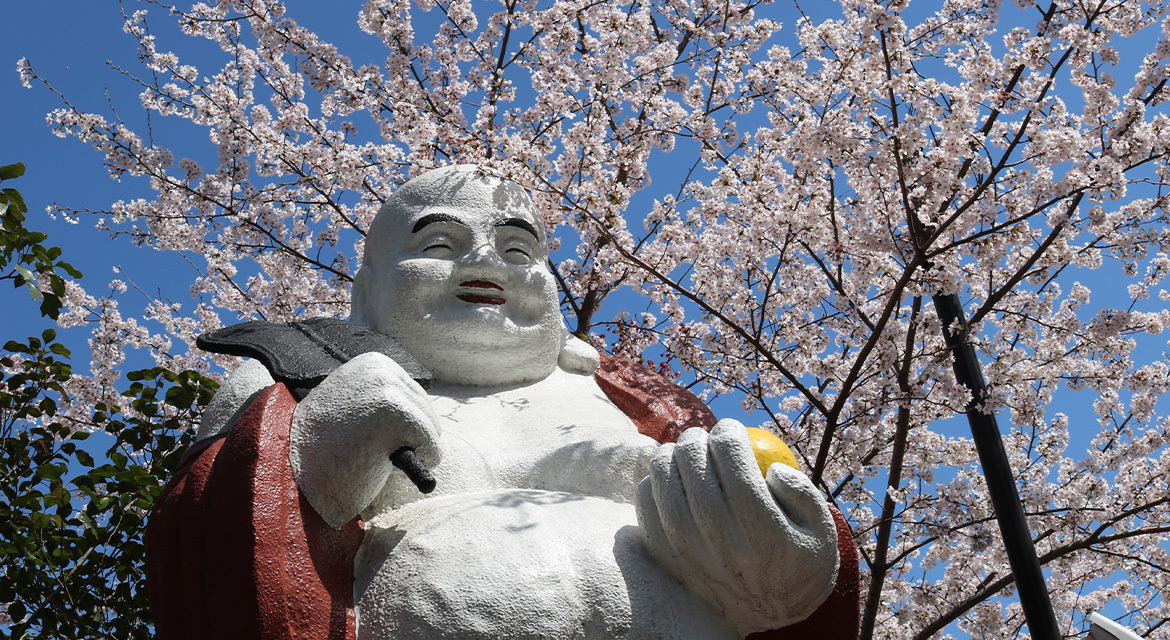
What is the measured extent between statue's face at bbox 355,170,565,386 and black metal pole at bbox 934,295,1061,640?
2.79 meters

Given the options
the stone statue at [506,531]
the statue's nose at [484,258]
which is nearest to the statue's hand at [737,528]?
the stone statue at [506,531]

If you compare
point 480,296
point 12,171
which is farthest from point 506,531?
point 12,171

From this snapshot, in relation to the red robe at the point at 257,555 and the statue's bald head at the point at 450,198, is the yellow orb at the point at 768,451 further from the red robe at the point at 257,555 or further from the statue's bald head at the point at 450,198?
the statue's bald head at the point at 450,198

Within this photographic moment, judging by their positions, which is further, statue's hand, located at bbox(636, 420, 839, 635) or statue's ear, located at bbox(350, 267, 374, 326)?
statue's ear, located at bbox(350, 267, 374, 326)

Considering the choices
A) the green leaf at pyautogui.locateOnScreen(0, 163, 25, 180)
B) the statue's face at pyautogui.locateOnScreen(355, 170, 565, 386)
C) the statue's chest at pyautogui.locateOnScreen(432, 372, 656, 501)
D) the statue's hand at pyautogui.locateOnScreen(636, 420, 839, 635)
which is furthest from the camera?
the green leaf at pyautogui.locateOnScreen(0, 163, 25, 180)

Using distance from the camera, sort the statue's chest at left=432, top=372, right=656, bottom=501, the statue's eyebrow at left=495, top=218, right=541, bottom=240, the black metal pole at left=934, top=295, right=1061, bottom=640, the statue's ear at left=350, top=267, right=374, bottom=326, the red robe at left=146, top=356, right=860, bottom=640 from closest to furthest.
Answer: the red robe at left=146, top=356, right=860, bottom=640, the statue's chest at left=432, top=372, right=656, bottom=501, the statue's eyebrow at left=495, top=218, right=541, bottom=240, the statue's ear at left=350, top=267, right=374, bottom=326, the black metal pole at left=934, top=295, right=1061, bottom=640

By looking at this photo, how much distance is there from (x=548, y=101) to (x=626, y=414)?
4.36 metres

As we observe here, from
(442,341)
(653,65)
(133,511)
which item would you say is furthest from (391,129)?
(442,341)

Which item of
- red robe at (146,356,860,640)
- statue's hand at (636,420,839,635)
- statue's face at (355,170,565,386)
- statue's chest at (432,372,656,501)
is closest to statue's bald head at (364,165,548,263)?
statue's face at (355,170,565,386)

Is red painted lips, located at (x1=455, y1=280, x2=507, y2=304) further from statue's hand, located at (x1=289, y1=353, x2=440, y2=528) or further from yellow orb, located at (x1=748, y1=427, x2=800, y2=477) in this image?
yellow orb, located at (x1=748, y1=427, x2=800, y2=477)

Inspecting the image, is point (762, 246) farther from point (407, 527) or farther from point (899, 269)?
point (407, 527)

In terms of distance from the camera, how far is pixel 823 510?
93.3 inches

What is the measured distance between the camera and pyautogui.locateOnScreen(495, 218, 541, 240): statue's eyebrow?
11.4 feet

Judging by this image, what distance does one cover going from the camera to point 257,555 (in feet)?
7.13
